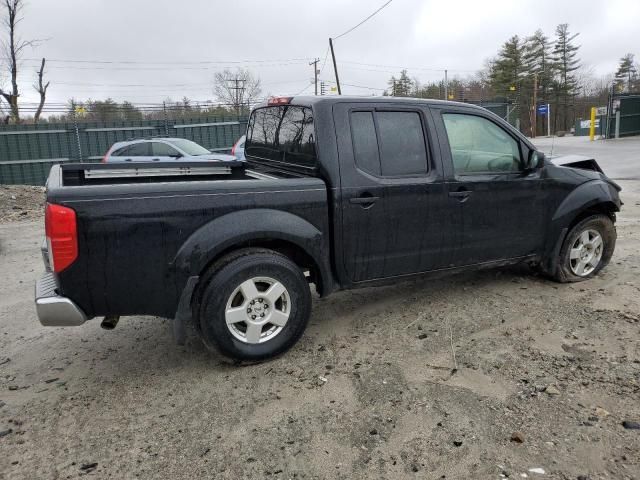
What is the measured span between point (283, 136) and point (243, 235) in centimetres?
123

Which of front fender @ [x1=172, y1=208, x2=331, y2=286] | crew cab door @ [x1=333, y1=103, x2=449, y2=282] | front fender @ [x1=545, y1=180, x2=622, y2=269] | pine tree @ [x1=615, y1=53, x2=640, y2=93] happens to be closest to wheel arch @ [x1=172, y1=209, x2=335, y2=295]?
front fender @ [x1=172, y1=208, x2=331, y2=286]

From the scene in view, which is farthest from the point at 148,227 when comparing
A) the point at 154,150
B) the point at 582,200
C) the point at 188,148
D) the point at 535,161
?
the point at 154,150

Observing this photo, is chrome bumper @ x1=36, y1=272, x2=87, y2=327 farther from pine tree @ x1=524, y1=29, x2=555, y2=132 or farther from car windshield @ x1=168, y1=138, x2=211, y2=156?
pine tree @ x1=524, y1=29, x2=555, y2=132

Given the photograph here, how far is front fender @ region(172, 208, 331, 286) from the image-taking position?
327 centimetres

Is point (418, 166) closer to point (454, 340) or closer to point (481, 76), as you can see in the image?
point (454, 340)

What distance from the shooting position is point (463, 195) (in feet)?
13.7

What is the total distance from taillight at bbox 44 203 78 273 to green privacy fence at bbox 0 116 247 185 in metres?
17.6

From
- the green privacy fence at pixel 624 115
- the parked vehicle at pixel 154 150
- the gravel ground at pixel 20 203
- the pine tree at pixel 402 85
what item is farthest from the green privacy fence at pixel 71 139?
the pine tree at pixel 402 85

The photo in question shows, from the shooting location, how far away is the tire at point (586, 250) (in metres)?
4.93

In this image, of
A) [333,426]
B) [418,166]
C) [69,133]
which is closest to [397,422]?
[333,426]

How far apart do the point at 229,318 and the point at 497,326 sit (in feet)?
7.02

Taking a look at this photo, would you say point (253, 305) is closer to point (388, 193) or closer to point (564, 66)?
point (388, 193)

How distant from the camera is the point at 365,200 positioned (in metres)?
3.78

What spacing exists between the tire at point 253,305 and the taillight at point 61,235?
2.68 feet
